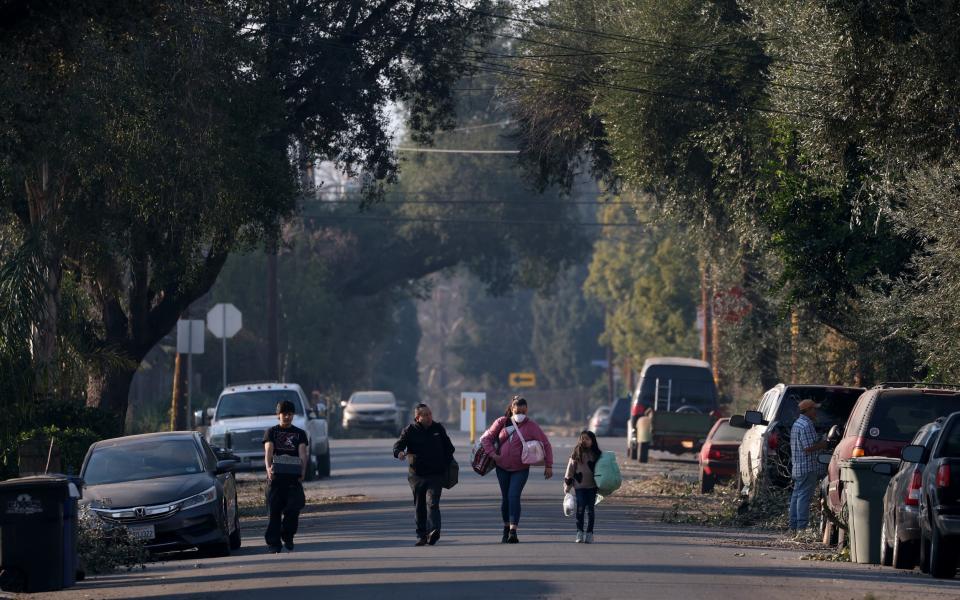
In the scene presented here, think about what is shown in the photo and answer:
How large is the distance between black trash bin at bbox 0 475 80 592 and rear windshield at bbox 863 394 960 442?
869 centimetres

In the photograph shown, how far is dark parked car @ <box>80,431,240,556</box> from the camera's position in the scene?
666 inches

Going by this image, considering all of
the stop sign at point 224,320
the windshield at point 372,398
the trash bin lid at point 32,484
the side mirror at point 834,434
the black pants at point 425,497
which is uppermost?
the stop sign at point 224,320

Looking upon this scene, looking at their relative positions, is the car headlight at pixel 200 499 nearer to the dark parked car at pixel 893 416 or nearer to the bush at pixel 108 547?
the bush at pixel 108 547

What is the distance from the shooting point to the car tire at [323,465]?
111 ft

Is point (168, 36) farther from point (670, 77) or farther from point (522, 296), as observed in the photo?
point (522, 296)

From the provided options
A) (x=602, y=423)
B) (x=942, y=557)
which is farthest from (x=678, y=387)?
(x=602, y=423)

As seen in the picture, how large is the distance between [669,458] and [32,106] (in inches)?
1189

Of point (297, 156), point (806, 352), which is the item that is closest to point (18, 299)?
point (297, 156)

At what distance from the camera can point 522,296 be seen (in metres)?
130

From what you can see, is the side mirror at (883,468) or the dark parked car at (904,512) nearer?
the dark parked car at (904,512)

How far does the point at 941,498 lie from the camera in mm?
14023

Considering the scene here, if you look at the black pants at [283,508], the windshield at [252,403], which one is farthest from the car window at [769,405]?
the windshield at [252,403]

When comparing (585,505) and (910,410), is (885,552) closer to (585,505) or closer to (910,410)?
(910,410)

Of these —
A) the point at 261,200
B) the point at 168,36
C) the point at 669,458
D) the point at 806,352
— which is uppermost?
the point at 168,36
